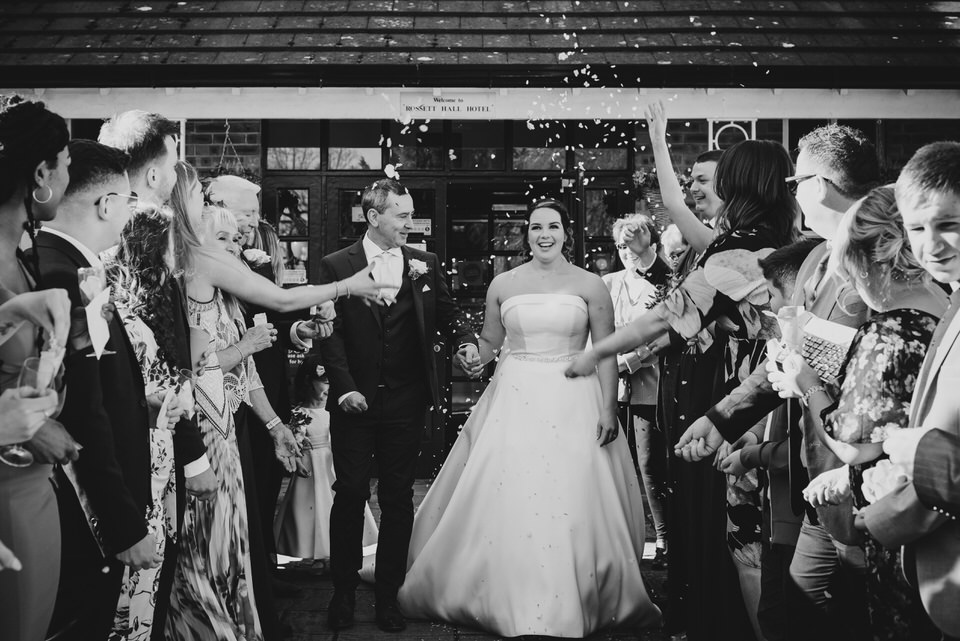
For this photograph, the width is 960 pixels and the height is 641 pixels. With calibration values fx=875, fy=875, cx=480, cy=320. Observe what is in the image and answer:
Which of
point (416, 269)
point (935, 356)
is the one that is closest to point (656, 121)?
point (416, 269)

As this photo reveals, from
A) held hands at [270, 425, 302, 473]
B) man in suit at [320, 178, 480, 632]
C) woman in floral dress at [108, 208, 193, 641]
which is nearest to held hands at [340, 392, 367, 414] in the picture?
man in suit at [320, 178, 480, 632]

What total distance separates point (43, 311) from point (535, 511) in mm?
2932

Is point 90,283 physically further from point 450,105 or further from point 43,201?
point 450,105

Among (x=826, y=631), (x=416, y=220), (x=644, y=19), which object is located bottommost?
(x=826, y=631)

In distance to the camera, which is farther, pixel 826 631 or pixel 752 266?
pixel 752 266

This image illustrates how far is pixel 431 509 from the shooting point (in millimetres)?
4887

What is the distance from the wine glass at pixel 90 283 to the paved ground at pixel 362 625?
2.49 metres

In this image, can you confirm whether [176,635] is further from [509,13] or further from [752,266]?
[509,13]

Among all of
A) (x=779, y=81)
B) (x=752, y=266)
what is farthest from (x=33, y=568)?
(x=779, y=81)

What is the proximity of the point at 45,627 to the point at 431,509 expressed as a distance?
2.88 m

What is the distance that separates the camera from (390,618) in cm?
443

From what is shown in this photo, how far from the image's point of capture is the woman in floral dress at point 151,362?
2916mm

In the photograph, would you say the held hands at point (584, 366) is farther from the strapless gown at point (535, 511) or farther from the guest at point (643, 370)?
the guest at point (643, 370)

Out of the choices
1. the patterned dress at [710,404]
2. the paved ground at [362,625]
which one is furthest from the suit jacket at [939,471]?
the paved ground at [362,625]
